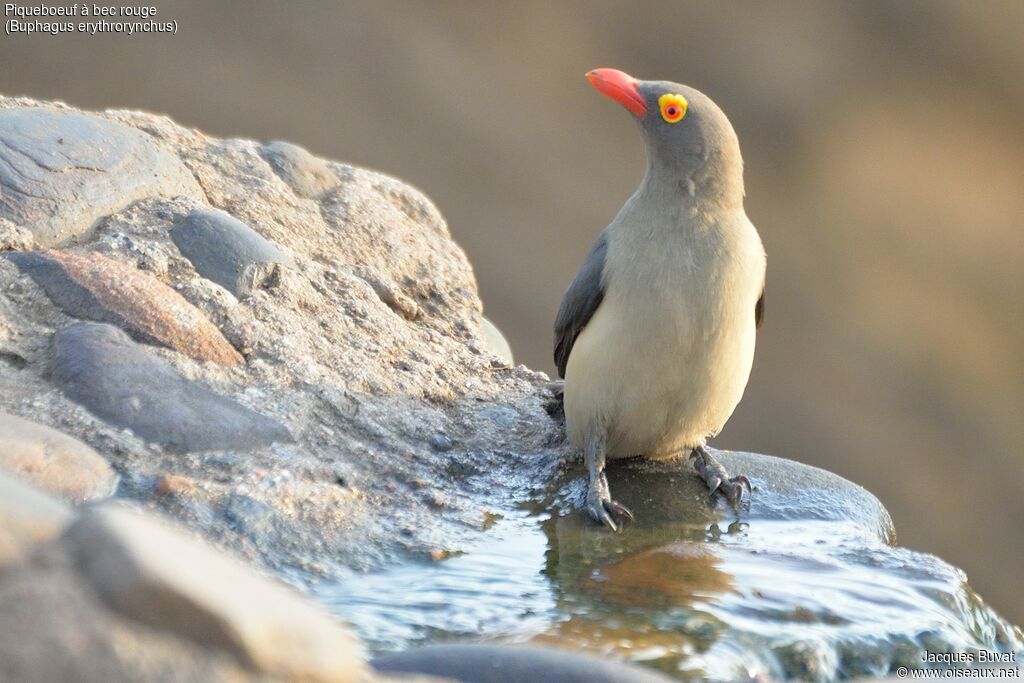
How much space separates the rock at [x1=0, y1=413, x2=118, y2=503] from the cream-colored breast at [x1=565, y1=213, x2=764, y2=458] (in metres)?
1.79

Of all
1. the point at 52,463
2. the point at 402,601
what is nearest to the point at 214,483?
the point at 52,463

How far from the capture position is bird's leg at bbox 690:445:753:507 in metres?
4.67

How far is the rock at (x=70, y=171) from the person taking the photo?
4668 mm

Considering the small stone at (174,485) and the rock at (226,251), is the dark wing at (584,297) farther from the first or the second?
the small stone at (174,485)

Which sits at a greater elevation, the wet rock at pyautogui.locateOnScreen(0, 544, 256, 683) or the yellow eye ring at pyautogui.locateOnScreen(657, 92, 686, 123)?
the yellow eye ring at pyautogui.locateOnScreen(657, 92, 686, 123)

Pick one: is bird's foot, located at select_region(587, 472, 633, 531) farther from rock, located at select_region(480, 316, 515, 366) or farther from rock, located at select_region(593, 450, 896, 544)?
rock, located at select_region(480, 316, 515, 366)

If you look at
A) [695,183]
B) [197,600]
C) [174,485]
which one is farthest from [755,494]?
[197,600]

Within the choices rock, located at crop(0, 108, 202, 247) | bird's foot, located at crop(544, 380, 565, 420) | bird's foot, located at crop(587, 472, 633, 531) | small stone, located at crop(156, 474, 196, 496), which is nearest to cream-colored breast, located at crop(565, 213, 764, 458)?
bird's foot, located at crop(587, 472, 633, 531)

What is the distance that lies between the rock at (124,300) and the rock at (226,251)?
33 cm

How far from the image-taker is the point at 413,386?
499 centimetres

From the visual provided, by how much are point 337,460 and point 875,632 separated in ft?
5.90

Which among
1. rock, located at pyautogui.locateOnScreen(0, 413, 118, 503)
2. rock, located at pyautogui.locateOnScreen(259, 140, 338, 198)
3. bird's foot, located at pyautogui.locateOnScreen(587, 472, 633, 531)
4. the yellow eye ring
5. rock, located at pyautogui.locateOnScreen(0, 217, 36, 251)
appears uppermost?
the yellow eye ring

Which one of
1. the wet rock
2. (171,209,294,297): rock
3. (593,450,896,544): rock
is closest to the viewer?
the wet rock

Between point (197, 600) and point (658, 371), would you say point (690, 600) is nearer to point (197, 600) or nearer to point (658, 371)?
point (658, 371)
